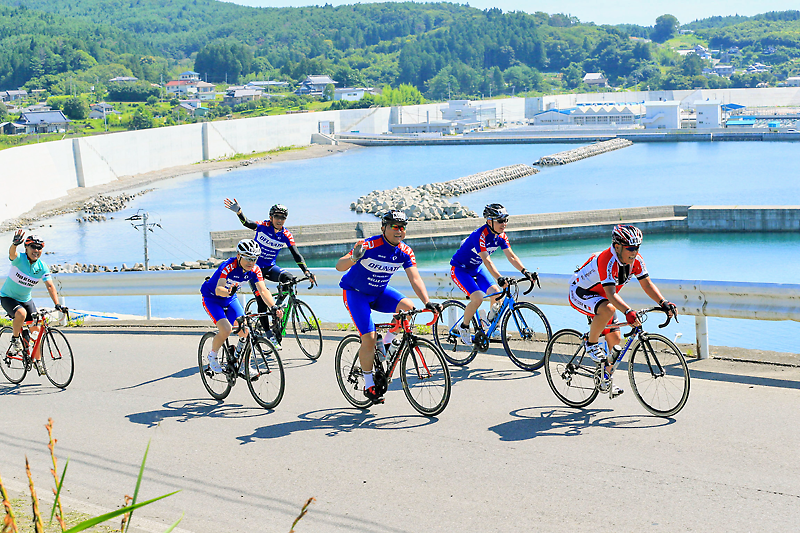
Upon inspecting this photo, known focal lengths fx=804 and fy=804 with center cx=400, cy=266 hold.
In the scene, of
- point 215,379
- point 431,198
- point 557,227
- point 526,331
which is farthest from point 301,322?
point 431,198

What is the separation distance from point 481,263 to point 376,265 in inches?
92.0

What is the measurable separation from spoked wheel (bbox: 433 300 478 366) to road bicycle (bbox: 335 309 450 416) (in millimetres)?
1464

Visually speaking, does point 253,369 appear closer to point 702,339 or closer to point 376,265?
point 376,265

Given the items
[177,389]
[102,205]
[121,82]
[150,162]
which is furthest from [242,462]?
[121,82]

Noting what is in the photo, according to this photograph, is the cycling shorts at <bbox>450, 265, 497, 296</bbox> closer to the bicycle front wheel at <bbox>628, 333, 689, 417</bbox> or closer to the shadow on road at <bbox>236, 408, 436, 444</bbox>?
the shadow on road at <bbox>236, 408, 436, 444</bbox>

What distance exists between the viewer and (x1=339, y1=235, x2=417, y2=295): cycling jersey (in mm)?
7035

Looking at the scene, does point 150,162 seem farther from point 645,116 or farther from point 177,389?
point 177,389

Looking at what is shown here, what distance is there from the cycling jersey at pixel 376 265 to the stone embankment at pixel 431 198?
37030mm

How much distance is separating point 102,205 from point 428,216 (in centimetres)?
3261

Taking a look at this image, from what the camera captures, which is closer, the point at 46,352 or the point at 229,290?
the point at 229,290

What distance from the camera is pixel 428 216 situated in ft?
155

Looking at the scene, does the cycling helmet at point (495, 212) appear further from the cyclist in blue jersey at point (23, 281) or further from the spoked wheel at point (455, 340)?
the cyclist in blue jersey at point (23, 281)

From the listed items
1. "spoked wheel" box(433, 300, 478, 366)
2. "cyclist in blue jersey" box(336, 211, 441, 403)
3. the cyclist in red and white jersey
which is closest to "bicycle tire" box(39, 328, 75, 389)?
"cyclist in blue jersey" box(336, 211, 441, 403)

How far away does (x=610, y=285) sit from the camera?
6.66 metres
